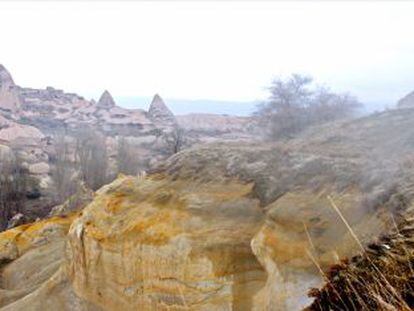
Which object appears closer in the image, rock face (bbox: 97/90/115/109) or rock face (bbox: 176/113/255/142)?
rock face (bbox: 176/113/255/142)

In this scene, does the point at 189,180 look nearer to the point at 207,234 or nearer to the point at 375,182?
the point at 207,234

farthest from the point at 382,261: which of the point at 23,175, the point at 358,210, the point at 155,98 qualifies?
the point at 155,98

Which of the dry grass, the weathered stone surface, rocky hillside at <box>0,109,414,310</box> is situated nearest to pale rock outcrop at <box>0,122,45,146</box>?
the weathered stone surface

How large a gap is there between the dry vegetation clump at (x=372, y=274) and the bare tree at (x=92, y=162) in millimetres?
43558

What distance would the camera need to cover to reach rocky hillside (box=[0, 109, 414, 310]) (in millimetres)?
8836

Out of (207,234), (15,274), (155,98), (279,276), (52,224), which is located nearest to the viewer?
(279,276)

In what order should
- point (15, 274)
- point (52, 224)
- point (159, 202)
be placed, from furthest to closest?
point (52, 224)
point (15, 274)
point (159, 202)

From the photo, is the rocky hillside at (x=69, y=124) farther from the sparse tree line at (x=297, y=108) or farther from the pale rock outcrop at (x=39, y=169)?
the sparse tree line at (x=297, y=108)

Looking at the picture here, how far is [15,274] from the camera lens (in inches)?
736

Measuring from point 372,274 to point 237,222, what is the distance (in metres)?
6.63

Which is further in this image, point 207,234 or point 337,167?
point 207,234

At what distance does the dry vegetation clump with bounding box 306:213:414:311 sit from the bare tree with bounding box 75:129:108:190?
43.6 meters

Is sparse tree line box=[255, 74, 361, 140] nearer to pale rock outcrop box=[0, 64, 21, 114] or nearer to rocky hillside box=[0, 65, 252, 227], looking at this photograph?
rocky hillside box=[0, 65, 252, 227]

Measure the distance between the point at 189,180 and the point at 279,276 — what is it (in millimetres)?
3923
